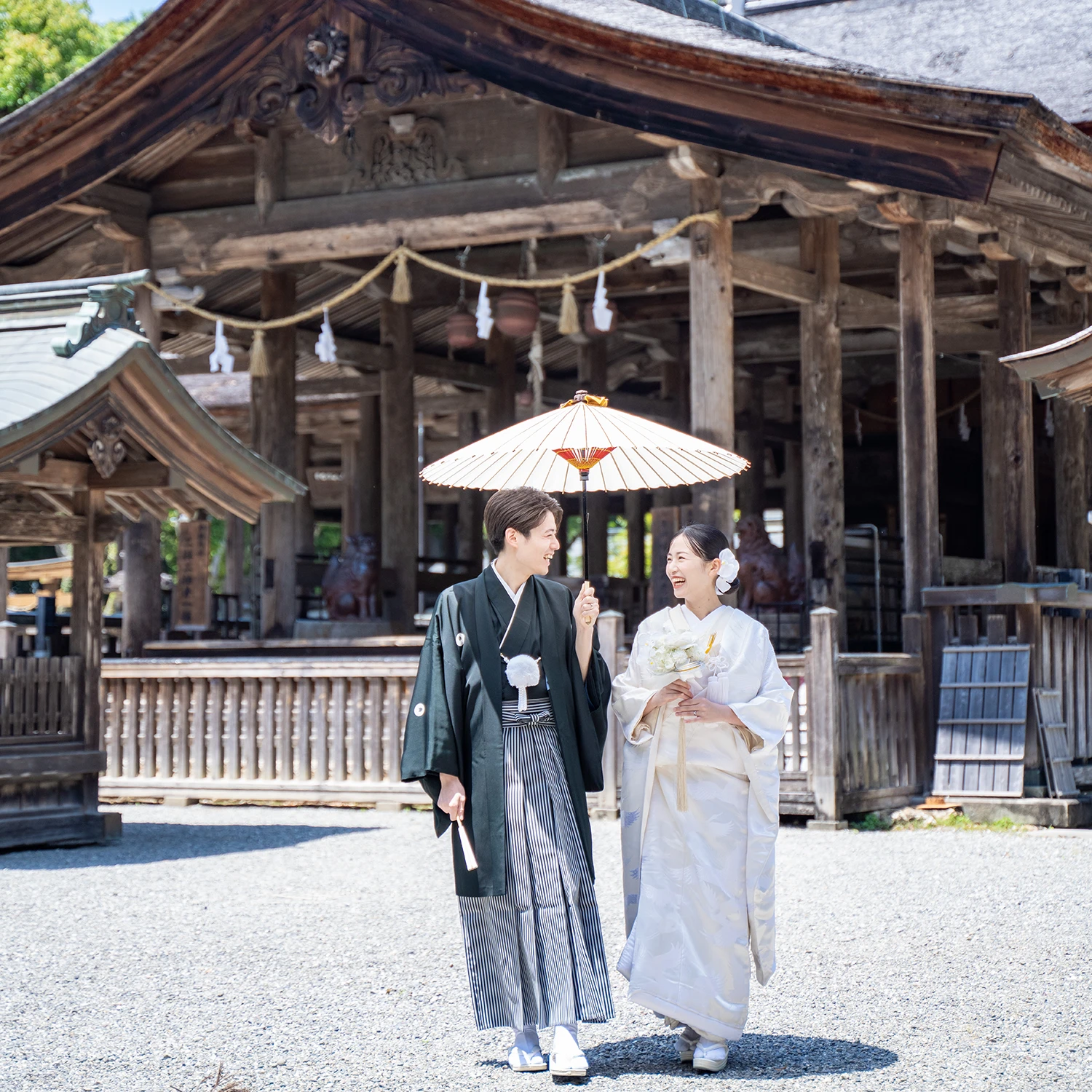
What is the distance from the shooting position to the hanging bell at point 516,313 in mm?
13234

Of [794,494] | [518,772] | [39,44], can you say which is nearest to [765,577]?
[794,494]

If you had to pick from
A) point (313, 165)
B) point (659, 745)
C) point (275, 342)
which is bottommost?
point (659, 745)

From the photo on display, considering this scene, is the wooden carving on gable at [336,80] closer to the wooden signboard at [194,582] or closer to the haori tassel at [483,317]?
the haori tassel at [483,317]

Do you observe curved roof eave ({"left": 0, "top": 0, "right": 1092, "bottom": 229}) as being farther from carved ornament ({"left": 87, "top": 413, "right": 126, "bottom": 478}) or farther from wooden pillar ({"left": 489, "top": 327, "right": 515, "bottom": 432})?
wooden pillar ({"left": 489, "top": 327, "right": 515, "bottom": 432})

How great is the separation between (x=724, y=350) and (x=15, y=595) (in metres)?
17.6

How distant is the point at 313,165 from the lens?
12117 millimetres

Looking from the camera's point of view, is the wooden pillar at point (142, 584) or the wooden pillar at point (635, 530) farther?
the wooden pillar at point (635, 530)

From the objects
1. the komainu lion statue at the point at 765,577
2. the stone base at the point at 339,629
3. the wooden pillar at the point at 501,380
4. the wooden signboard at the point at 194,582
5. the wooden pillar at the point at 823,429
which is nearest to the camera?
the wooden pillar at the point at 823,429

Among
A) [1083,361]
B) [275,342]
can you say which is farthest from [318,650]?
[1083,361]

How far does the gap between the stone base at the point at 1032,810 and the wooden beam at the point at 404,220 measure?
442 cm

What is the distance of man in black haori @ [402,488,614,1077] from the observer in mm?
4312

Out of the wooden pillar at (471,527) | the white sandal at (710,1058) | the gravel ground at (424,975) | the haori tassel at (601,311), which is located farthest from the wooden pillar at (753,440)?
the white sandal at (710,1058)

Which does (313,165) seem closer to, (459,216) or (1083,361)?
(459,216)

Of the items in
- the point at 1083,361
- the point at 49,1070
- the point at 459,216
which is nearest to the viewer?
the point at 49,1070
